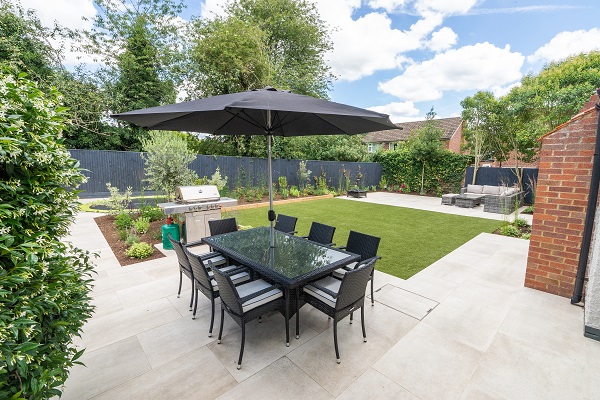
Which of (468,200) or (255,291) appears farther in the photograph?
(468,200)

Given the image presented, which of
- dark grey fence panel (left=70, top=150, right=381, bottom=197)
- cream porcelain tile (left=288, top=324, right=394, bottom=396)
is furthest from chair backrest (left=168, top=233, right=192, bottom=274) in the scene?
dark grey fence panel (left=70, top=150, right=381, bottom=197)

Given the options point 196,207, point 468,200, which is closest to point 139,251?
point 196,207

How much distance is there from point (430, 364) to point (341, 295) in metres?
0.98

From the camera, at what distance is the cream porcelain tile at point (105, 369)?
195 cm

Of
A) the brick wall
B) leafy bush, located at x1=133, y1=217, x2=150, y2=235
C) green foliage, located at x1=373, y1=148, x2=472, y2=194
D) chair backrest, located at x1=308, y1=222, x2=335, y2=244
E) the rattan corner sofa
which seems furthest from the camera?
green foliage, located at x1=373, y1=148, x2=472, y2=194

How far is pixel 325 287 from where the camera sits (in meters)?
2.58

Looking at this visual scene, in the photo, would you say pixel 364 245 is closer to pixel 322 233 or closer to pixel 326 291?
pixel 322 233

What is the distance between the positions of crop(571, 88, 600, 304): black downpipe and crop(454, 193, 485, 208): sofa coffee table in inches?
307

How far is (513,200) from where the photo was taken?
29.0 ft

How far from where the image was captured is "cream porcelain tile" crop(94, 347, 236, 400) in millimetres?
1895

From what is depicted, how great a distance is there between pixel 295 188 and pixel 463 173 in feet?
28.5

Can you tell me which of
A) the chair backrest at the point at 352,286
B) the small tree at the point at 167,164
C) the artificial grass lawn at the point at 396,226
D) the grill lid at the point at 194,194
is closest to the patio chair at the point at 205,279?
the chair backrest at the point at 352,286

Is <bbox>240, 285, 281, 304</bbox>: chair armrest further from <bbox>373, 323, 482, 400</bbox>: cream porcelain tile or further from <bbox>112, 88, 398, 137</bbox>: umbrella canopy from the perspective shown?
<bbox>112, 88, 398, 137</bbox>: umbrella canopy

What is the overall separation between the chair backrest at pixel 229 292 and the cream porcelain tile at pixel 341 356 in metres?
0.66
